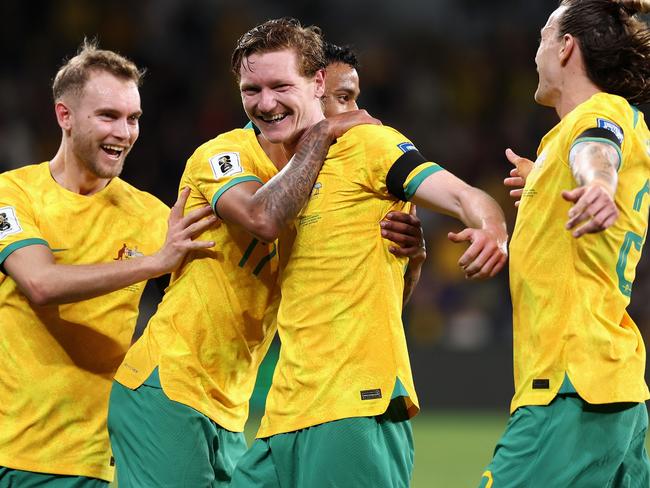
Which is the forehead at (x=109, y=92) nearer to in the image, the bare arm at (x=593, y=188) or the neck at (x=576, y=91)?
the neck at (x=576, y=91)

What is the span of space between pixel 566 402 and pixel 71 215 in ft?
8.23

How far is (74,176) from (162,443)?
144 centimetres

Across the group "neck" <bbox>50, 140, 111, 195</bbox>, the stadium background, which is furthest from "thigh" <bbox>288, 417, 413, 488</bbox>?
the stadium background

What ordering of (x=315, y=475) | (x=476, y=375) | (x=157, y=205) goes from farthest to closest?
1. (x=476, y=375)
2. (x=157, y=205)
3. (x=315, y=475)

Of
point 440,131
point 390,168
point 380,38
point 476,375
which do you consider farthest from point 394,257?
point 380,38

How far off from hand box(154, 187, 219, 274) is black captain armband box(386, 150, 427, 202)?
900mm

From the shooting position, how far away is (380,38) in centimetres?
1702

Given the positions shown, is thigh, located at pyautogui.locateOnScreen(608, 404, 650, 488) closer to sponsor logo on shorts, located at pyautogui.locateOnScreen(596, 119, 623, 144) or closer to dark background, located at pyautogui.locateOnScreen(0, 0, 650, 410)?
sponsor logo on shorts, located at pyautogui.locateOnScreen(596, 119, 623, 144)

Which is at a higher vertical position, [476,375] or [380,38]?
[380,38]

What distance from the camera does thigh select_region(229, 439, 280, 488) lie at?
3945 mm

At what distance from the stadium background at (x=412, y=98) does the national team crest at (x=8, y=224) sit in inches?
310

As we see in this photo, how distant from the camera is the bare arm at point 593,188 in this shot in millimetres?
3051

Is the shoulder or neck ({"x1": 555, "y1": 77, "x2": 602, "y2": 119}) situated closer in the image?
neck ({"x1": 555, "y1": 77, "x2": 602, "y2": 119})

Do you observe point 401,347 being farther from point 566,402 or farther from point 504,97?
point 504,97
